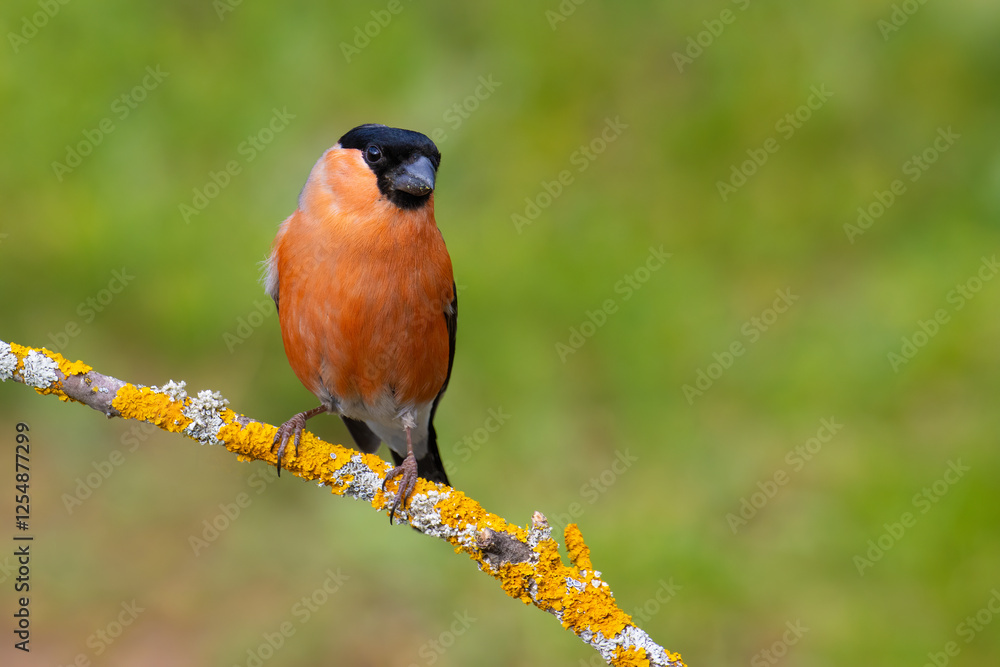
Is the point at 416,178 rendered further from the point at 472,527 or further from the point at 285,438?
the point at 472,527

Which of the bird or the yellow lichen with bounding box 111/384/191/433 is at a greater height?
the bird

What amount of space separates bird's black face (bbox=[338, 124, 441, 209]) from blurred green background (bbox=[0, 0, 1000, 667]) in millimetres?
3077

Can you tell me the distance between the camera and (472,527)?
3.22 metres

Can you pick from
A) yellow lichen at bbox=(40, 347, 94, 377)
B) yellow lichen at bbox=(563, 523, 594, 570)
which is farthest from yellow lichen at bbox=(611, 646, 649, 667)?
yellow lichen at bbox=(40, 347, 94, 377)

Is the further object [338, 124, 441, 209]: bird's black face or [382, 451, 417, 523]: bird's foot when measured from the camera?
[338, 124, 441, 209]: bird's black face

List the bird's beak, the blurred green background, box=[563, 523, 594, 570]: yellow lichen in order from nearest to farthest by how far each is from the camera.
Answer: box=[563, 523, 594, 570]: yellow lichen, the bird's beak, the blurred green background

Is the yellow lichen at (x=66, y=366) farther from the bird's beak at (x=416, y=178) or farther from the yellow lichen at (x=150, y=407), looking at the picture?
the bird's beak at (x=416, y=178)

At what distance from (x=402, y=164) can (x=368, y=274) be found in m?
0.54

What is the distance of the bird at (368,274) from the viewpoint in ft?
13.8

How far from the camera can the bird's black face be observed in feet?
13.7

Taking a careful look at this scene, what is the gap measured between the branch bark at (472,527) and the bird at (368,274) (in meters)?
0.57

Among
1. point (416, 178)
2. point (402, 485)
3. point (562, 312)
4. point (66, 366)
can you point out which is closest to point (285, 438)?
point (402, 485)

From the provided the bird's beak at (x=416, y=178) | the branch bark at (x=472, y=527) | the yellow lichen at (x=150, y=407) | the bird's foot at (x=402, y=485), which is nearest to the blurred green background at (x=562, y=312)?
the bird's foot at (x=402, y=485)

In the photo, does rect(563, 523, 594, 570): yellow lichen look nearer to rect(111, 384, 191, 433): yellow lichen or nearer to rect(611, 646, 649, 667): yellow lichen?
rect(611, 646, 649, 667): yellow lichen
